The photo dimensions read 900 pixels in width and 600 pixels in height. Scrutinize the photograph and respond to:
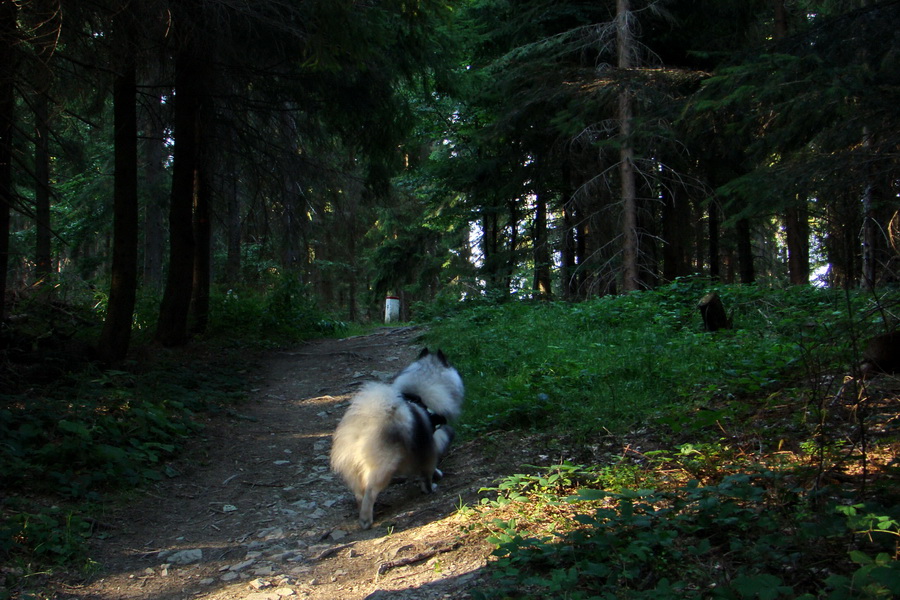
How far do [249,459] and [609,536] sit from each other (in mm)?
4486

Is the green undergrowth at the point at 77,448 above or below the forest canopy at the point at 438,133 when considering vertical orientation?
below

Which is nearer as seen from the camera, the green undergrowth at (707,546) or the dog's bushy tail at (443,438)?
A: the green undergrowth at (707,546)

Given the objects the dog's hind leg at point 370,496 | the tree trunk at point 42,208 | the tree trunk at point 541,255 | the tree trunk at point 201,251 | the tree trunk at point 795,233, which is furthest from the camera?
the tree trunk at point 541,255

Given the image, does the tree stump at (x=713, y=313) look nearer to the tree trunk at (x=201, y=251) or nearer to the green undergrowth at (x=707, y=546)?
the green undergrowth at (x=707, y=546)

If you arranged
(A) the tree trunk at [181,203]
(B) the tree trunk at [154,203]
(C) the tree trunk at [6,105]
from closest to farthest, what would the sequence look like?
1. (C) the tree trunk at [6,105]
2. (A) the tree trunk at [181,203]
3. (B) the tree trunk at [154,203]

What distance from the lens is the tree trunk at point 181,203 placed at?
33.9 ft

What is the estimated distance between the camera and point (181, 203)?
34.3 ft

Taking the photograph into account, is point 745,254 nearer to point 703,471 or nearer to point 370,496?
point 703,471

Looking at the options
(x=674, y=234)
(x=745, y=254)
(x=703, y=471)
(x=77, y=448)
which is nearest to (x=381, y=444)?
(x=703, y=471)

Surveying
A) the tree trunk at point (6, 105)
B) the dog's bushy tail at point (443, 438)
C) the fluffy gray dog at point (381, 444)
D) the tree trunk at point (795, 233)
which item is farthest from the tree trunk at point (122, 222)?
the tree trunk at point (795, 233)

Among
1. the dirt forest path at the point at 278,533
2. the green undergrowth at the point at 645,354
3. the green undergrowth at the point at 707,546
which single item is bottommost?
the dirt forest path at the point at 278,533

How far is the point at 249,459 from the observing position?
6637 mm

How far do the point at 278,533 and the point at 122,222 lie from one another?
5.49 metres

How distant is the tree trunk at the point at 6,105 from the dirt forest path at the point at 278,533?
312 centimetres
